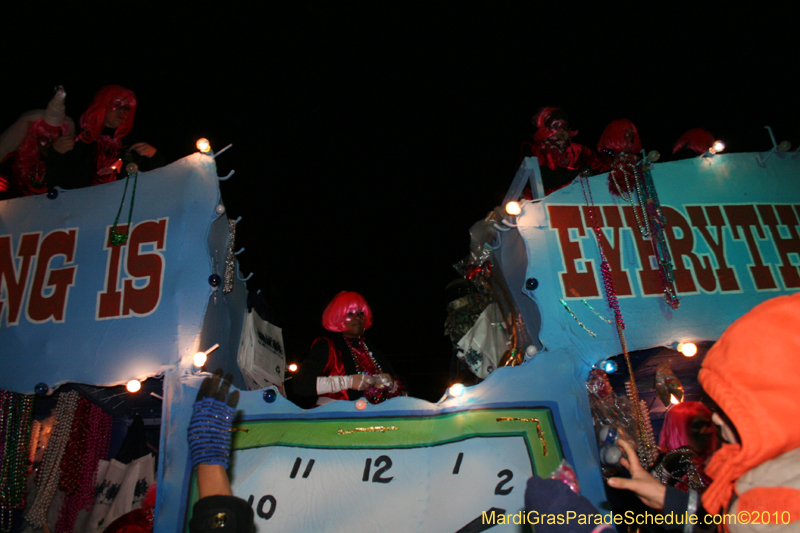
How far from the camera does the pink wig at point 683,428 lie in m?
3.65

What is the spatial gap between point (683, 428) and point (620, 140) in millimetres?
2439

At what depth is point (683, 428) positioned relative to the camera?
3789 millimetres

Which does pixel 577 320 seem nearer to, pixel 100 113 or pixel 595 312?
pixel 595 312

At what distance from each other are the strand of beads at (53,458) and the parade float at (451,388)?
0.69 meters

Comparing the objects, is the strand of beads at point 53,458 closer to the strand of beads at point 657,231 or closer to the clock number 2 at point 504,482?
the clock number 2 at point 504,482

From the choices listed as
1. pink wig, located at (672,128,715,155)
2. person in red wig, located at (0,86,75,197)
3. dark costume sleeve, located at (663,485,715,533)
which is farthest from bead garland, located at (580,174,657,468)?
person in red wig, located at (0,86,75,197)

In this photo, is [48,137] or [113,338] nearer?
[113,338]

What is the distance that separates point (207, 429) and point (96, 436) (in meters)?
3.31

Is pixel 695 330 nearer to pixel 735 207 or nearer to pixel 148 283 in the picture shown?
pixel 735 207

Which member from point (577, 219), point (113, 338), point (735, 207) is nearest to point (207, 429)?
point (113, 338)

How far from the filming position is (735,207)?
3568 mm

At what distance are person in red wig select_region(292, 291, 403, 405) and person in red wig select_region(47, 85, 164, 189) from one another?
195 centimetres

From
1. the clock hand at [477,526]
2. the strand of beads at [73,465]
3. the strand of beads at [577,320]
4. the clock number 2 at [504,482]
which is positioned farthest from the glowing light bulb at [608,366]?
the strand of beads at [73,465]

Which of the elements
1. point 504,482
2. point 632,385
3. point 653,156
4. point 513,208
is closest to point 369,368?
point 504,482
